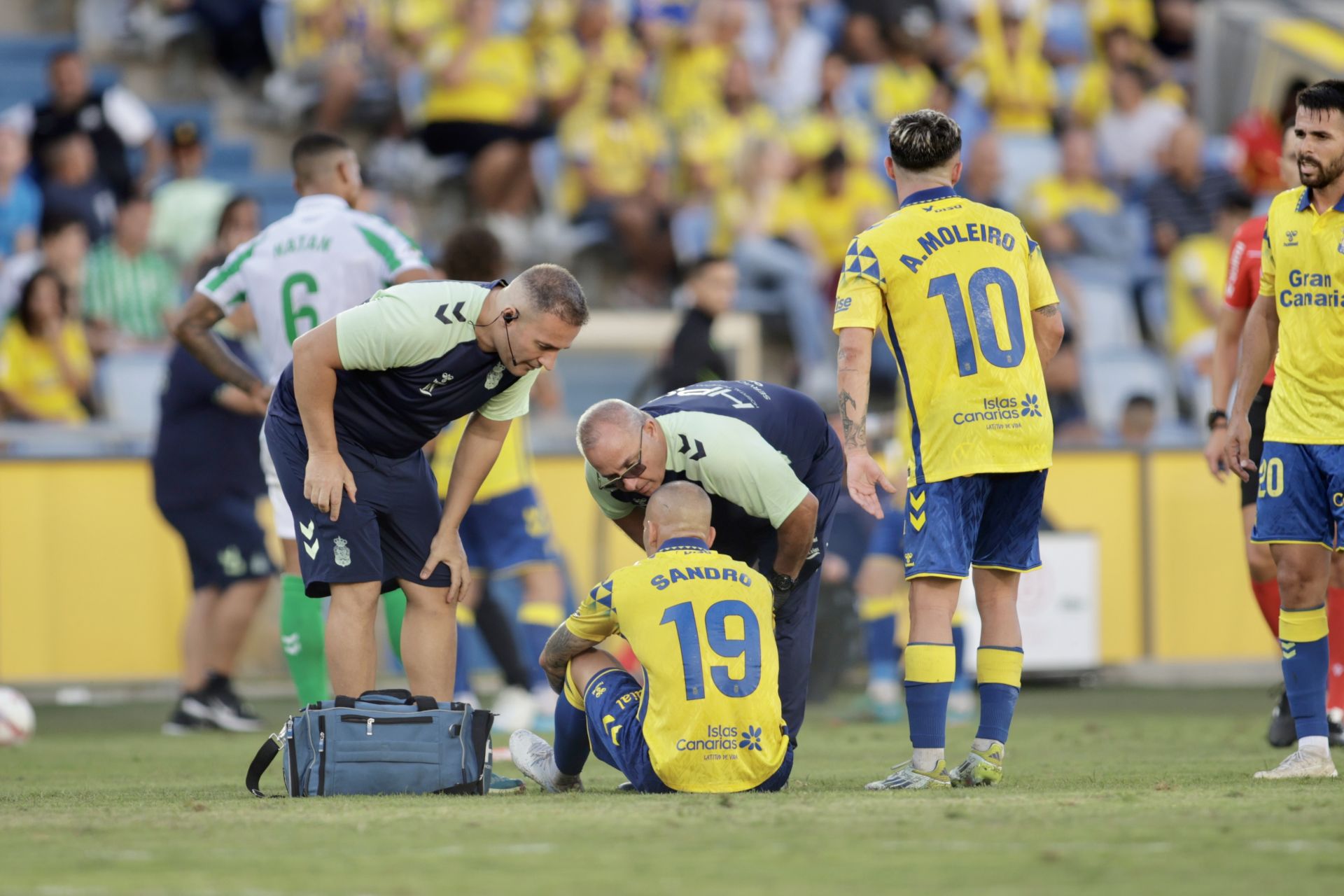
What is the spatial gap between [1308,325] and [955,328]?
1328 millimetres

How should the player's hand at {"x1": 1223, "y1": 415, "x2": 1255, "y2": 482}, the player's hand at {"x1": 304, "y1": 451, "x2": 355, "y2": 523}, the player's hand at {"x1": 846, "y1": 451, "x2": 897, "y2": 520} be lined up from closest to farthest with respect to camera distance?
the player's hand at {"x1": 846, "y1": 451, "x2": 897, "y2": 520} < the player's hand at {"x1": 304, "y1": 451, "x2": 355, "y2": 523} < the player's hand at {"x1": 1223, "y1": 415, "x2": 1255, "y2": 482}

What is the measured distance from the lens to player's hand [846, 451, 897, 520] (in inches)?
228

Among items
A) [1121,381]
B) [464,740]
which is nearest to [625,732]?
[464,740]

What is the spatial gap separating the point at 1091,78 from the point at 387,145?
7351 mm

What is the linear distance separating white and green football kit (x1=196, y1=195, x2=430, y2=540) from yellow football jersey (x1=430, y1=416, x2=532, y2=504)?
1.52m

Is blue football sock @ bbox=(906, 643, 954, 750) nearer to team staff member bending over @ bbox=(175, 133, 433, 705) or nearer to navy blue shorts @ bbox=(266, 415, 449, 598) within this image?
navy blue shorts @ bbox=(266, 415, 449, 598)

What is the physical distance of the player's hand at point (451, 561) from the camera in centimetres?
655

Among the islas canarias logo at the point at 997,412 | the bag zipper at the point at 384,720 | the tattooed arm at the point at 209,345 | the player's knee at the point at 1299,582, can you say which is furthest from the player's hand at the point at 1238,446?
the tattooed arm at the point at 209,345

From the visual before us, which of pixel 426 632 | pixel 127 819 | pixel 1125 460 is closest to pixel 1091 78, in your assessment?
pixel 1125 460

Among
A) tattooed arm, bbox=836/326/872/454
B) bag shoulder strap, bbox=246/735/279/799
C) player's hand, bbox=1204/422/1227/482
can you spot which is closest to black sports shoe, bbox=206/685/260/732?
bag shoulder strap, bbox=246/735/279/799

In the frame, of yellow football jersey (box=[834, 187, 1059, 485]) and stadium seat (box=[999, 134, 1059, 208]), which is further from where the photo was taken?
stadium seat (box=[999, 134, 1059, 208])

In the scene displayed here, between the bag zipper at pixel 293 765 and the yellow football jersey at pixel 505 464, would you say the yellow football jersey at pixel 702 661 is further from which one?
the yellow football jersey at pixel 505 464

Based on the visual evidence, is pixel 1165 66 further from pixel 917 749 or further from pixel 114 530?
pixel 917 749

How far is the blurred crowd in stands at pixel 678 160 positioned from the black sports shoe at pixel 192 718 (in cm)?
397
